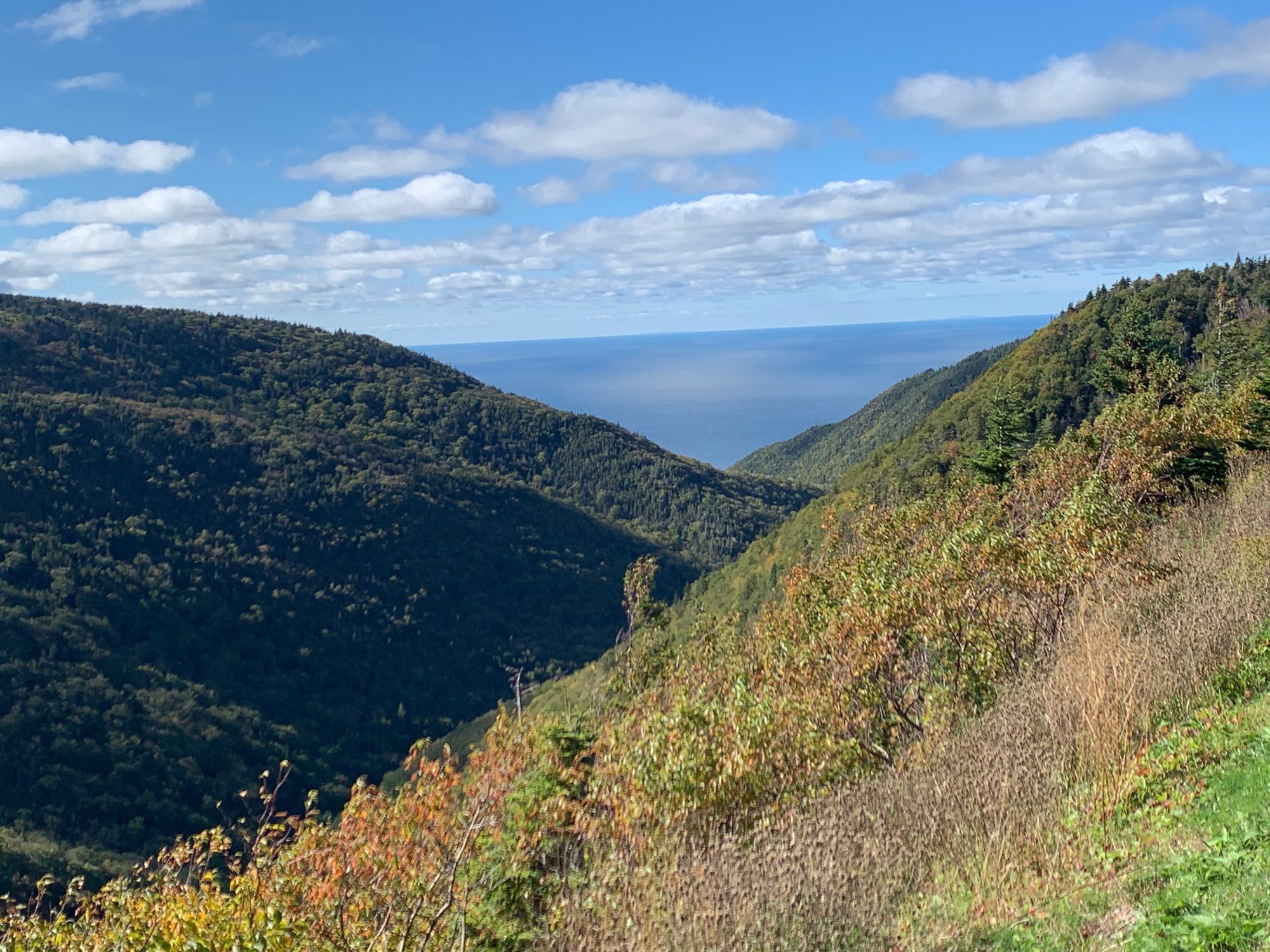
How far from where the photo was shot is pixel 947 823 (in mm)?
5652

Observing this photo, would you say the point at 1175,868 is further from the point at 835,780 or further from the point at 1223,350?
the point at 1223,350

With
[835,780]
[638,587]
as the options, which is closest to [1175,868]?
[835,780]

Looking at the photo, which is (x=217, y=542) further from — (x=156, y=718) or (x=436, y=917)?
(x=436, y=917)

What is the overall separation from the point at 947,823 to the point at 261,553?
120460 mm

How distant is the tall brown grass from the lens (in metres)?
4.86

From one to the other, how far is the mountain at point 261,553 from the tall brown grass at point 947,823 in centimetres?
6384

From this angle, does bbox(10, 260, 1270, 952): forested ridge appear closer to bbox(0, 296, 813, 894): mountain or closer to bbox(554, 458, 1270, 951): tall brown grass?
bbox(554, 458, 1270, 951): tall brown grass

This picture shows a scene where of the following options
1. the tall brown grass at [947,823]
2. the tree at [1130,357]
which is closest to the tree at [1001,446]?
the tree at [1130,357]

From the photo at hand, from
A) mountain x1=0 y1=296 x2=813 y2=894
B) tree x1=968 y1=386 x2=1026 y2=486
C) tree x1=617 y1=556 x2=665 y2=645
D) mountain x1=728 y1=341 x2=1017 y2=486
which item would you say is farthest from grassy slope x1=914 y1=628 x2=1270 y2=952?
mountain x1=728 y1=341 x2=1017 y2=486

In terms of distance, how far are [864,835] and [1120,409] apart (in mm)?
23285

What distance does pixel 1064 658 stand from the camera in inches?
291

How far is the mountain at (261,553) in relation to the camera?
245 feet

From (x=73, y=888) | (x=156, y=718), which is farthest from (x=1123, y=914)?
(x=156, y=718)

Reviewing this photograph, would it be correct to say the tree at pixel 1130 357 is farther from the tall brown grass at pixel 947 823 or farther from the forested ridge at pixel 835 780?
the tall brown grass at pixel 947 823
